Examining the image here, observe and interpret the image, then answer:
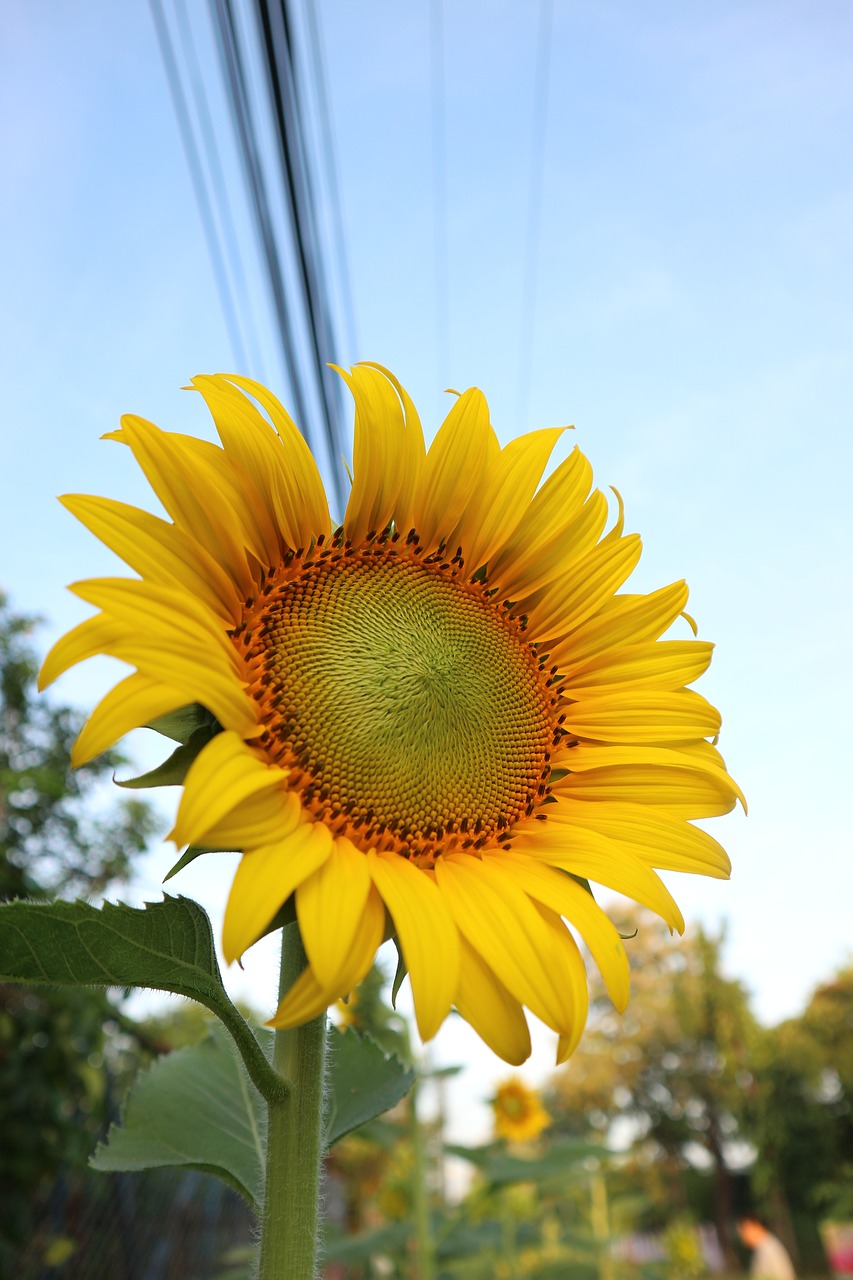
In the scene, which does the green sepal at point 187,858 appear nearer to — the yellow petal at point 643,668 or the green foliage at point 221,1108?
the green foliage at point 221,1108

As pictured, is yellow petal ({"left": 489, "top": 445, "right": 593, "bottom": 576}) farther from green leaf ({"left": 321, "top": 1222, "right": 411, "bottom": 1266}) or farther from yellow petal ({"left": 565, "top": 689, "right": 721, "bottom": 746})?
green leaf ({"left": 321, "top": 1222, "right": 411, "bottom": 1266})

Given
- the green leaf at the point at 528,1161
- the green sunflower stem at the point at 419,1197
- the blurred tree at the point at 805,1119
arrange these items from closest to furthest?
1. the green sunflower stem at the point at 419,1197
2. the green leaf at the point at 528,1161
3. the blurred tree at the point at 805,1119

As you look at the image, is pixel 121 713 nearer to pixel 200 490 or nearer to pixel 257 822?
pixel 257 822

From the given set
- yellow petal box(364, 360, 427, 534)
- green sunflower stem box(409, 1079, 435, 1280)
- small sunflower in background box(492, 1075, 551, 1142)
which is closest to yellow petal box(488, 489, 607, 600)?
yellow petal box(364, 360, 427, 534)

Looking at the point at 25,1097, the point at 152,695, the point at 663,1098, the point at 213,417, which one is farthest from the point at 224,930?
the point at 663,1098

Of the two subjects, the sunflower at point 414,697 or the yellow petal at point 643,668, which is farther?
the yellow petal at point 643,668

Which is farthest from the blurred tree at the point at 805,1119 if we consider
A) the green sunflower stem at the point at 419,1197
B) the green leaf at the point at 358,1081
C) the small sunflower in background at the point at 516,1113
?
the green leaf at the point at 358,1081

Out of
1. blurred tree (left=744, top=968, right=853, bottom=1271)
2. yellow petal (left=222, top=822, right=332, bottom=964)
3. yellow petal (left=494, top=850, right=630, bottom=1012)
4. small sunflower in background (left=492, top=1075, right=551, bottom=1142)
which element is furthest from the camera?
blurred tree (left=744, top=968, right=853, bottom=1271)
